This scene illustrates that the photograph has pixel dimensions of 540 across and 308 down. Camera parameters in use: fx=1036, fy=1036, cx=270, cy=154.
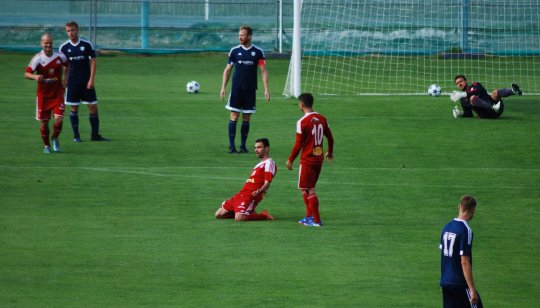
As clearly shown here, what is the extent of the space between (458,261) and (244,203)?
17.9ft

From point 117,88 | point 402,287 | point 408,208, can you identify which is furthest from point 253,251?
point 117,88

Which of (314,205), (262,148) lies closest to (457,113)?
(262,148)

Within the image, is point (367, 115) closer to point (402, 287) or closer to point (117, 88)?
point (117, 88)

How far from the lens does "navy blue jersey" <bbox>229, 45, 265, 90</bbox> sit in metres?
20.2

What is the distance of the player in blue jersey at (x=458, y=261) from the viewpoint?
9.29m

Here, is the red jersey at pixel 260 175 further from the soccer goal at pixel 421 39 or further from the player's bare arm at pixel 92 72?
the soccer goal at pixel 421 39

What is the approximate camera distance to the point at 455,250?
30.8ft

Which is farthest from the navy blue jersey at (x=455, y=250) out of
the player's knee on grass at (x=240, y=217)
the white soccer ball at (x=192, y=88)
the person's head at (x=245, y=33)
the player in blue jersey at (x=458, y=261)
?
the white soccer ball at (x=192, y=88)

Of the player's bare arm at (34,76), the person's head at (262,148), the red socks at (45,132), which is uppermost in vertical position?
the player's bare arm at (34,76)

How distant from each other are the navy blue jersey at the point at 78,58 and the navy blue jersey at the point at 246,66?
2955 mm

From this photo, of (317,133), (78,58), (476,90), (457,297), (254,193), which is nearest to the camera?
(457,297)

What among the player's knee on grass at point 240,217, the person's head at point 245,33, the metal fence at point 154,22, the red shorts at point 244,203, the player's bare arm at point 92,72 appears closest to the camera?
the red shorts at point 244,203

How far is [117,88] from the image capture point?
3100 cm

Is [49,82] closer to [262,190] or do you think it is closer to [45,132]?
[45,132]
